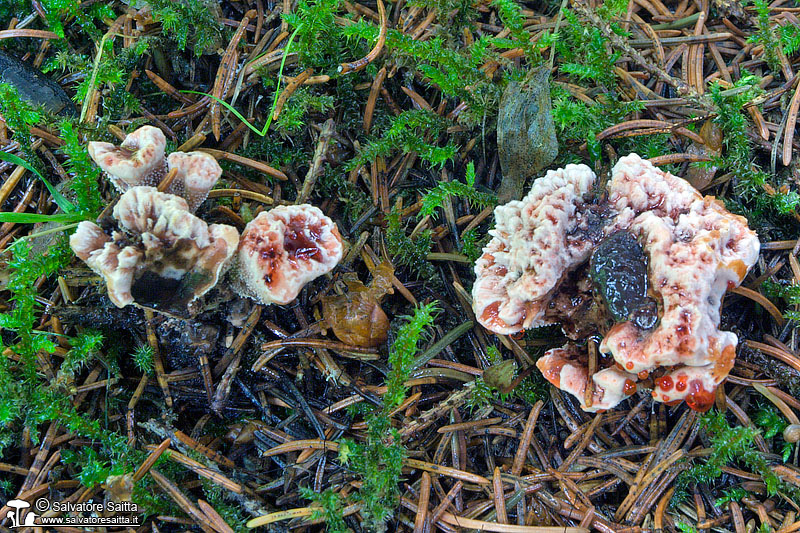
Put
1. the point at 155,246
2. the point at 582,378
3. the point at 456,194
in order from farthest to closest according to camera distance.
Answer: the point at 456,194 < the point at 582,378 < the point at 155,246

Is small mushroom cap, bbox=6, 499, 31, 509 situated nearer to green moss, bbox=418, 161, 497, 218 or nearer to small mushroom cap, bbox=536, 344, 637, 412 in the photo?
green moss, bbox=418, 161, 497, 218

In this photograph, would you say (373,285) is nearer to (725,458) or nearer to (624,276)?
(624,276)

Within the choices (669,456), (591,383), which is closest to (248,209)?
(591,383)

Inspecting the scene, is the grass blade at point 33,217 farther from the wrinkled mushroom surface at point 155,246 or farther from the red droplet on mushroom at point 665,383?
the red droplet on mushroom at point 665,383

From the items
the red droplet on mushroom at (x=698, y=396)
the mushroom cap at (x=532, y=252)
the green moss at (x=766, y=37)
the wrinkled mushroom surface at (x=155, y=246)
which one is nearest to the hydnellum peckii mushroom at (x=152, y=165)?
the wrinkled mushroom surface at (x=155, y=246)

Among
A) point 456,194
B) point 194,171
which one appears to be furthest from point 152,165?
point 456,194

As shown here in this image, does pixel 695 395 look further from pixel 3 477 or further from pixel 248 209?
pixel 3 477

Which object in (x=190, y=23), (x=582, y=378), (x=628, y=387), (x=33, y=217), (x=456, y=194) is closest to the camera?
(x=628, y=387)
